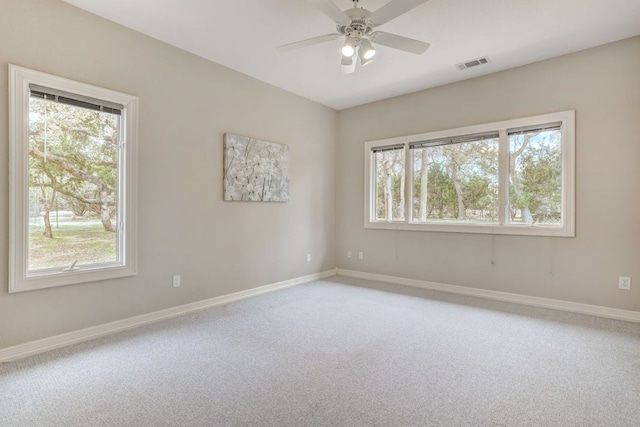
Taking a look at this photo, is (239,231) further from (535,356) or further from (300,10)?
(535,356)

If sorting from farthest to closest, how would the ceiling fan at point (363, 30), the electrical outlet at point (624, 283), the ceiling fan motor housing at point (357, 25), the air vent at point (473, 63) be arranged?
the air vent at point (473, 63) → the electrical outlet at point (624, 283) → the ceiling fan motor housing at point (357, 25) → the ceiling fan at point (363, 30)

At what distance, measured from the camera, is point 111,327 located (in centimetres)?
288

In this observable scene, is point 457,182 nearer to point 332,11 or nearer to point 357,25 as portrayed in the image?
point 357,25

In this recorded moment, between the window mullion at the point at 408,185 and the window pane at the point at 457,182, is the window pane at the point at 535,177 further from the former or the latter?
the window mullion at the point at 408,185

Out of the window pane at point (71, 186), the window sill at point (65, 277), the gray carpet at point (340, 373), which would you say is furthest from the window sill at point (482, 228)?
the window pane at point (71, 186)

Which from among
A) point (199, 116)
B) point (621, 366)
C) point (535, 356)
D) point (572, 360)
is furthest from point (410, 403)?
point (199, 116)

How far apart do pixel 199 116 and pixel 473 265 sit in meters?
3.79

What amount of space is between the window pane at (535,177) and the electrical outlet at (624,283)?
0.76 meters

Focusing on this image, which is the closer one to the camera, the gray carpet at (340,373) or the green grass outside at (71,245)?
the gray carpet at (340,373)

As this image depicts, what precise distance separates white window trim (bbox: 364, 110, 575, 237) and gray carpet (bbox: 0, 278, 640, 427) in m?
0.98

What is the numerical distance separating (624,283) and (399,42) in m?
3.26

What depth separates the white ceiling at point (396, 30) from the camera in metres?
2.66

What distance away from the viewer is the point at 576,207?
346 cm

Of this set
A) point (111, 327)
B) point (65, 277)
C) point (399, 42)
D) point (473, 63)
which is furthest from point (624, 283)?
point (65, 277)
